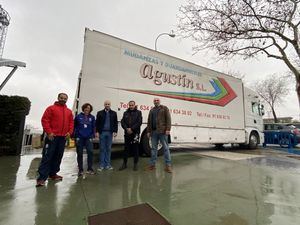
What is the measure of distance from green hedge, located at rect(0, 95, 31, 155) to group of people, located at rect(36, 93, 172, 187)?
341cm

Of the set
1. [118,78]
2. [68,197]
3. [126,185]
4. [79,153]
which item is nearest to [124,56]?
[118,78]

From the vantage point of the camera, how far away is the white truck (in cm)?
552

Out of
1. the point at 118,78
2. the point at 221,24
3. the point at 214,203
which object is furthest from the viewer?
the point at 221,24

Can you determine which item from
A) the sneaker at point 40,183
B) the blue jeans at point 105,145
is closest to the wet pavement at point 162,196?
the sneaker at point 40,183

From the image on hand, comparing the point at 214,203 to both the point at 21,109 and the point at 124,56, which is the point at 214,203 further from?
the point at 21,109

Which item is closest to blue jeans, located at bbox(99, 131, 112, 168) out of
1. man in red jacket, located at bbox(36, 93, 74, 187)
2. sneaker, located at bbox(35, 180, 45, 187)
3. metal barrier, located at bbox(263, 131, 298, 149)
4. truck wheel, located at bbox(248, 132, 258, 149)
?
man in red jacket, located at bbox(36, 93, 74, 187)

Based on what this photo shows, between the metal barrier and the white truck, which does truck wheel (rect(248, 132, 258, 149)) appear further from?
the metal barrier

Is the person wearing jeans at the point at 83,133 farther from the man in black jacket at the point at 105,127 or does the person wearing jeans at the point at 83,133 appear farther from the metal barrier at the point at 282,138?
the metal barrier at the point at 282,138

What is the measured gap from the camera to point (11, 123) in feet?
22.0

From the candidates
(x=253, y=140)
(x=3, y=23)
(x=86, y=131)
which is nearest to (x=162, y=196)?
(x=86, y=131)

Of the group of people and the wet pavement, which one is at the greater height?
the group of people

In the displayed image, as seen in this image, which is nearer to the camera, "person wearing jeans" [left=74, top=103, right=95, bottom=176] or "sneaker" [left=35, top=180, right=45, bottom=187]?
"sneaker" [left=35, top=180, right=45, bottom=187]

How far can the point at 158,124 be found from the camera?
4.88 m

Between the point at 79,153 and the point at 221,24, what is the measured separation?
919 centimetres
